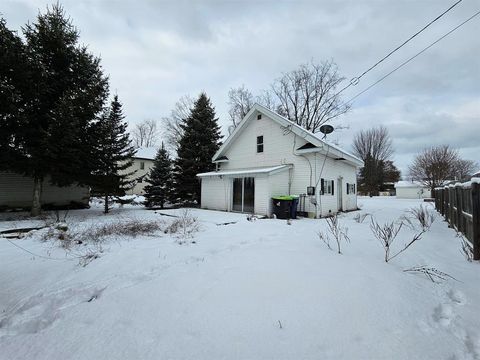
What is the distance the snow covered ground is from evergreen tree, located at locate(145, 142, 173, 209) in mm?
13138

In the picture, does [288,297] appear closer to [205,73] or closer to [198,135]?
[205,73]

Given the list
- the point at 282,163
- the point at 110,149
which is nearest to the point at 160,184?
the point at 110,149

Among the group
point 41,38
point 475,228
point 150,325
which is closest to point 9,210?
point 41,38

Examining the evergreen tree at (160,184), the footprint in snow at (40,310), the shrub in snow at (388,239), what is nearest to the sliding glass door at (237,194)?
the evergreen tree at (160,184)

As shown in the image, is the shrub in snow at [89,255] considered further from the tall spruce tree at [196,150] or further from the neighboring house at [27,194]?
the tall spruce tree at [196,150]

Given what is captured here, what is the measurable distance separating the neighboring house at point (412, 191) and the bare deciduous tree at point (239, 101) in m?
33.5

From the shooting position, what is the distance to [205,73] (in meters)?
14.6

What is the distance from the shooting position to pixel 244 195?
44.4 ft

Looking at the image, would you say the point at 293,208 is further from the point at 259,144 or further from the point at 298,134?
the point at 259,144

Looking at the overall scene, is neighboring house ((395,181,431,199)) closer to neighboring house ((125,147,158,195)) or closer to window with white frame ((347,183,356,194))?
window with white frame ((347,183,356,194))

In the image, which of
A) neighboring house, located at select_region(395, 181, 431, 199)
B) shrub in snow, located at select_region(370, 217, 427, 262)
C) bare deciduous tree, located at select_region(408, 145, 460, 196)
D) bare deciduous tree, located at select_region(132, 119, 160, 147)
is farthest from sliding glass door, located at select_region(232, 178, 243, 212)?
neighboring house, located at select_region(395, 181, 431, 199)

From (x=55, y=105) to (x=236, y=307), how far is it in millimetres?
12436

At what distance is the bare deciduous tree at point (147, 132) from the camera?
44.2m

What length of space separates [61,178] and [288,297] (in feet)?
42.7
